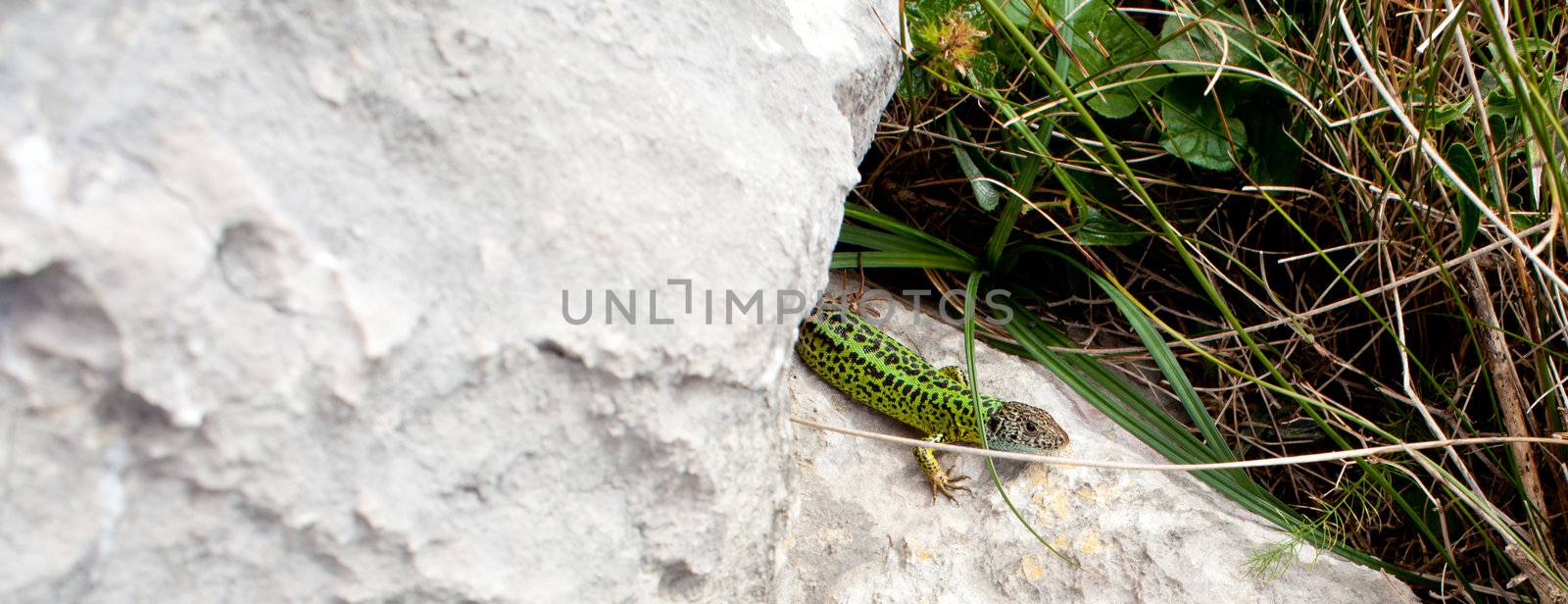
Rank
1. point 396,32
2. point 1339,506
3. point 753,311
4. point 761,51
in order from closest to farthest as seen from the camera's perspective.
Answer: point 396,32 < point 753,311 < point 761,51 < point 1339,506

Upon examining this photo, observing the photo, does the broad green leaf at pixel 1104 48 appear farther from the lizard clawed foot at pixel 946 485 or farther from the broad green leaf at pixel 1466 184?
the lizard clawed foot at pixel 946 485

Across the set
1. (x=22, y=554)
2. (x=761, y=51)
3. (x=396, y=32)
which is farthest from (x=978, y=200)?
(x=22, y=554)

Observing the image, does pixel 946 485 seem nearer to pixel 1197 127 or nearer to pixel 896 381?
pixel 896 381

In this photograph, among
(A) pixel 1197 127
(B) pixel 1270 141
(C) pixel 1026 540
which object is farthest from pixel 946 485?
(B) pixel 1270 141

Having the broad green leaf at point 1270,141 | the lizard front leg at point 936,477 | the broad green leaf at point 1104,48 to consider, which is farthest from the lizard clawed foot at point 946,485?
the broad green leaf at point 1270,141

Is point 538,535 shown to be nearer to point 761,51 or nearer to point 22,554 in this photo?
point 22,554

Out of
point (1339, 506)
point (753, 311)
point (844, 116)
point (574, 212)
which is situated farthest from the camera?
point (1339, 506)
